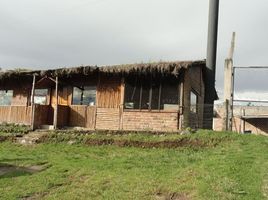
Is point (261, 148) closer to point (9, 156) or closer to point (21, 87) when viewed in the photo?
point (9, 156)

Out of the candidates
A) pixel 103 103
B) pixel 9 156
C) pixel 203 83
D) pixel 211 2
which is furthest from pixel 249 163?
pixel 211 2

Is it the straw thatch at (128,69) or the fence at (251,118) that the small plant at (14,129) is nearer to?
the straw thatch at (128,69)

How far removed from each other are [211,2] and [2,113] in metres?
14.2

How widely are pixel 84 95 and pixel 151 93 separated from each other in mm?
4132

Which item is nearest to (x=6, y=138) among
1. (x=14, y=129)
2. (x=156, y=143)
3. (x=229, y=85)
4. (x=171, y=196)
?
(x=14, y=129)

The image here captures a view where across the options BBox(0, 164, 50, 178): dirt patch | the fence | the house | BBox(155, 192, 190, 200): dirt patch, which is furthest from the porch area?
the fence

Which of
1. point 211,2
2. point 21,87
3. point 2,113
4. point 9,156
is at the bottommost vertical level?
point 9,156

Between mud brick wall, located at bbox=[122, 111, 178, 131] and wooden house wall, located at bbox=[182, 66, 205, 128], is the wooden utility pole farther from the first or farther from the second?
mud brick wall, located at bbox=[122, 111, 178, 131]

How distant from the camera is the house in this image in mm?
18594

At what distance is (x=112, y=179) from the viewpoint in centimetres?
1073

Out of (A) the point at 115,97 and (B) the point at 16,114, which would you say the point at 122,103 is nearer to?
(A) the point at 115,97

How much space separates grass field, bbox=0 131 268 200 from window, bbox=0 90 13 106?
9.14 metres

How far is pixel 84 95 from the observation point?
70.8ft

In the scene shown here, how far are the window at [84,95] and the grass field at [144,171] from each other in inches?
203
